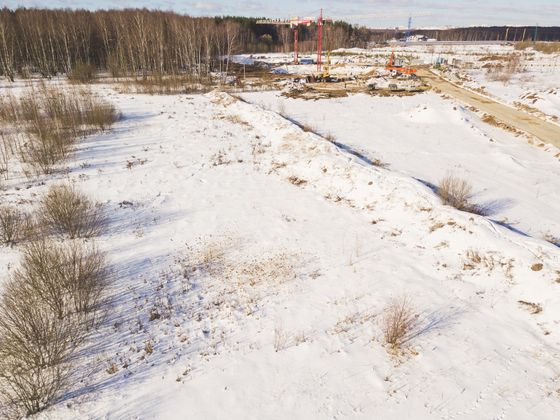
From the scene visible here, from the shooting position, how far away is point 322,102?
32.8 m

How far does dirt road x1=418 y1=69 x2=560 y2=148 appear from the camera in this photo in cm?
2069

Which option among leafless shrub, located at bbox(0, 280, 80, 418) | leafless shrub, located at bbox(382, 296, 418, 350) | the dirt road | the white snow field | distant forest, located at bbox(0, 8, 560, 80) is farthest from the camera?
distant forest, located at bbox(0, 8, 560, 80)

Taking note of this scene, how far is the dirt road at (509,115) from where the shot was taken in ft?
67.9

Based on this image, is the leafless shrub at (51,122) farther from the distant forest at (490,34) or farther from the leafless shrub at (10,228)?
the distant forest at (490,34)

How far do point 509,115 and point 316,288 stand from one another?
2507 cm

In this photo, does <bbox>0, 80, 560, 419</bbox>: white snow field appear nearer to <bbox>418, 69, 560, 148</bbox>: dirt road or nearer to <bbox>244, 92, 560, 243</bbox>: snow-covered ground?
<bbox>244, 92, 560, 243</bbox>: snow-covered ground

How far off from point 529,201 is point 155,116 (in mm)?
24853

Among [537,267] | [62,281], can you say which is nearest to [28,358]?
[62,281]

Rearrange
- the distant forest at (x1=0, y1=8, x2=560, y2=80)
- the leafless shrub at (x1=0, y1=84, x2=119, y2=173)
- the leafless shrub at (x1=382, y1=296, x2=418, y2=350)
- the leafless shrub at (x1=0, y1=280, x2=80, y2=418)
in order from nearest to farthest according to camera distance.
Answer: the leafless shrub at (x1=0, y1=280, x2=80, y2=418), the leafless shrub at (x1=382, y1=296, x2=418, y2=350), the leafless shrub at (x1=0, y1=84, x2=119, y2=173), the distant forest at (x1=0, y1=8, x2=560, y2=80)

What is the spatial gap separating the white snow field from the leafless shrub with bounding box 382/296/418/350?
0.14m

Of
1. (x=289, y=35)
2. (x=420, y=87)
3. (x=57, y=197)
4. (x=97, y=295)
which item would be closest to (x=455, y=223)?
(x=97, y=295)

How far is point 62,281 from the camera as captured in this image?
738 cm

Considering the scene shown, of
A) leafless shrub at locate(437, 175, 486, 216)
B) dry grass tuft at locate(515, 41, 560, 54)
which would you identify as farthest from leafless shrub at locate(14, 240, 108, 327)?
dry grass tuft at locate(515, 41, 560, 54)

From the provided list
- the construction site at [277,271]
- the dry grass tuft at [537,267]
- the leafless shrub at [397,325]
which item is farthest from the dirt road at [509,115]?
the leafless shrub at [397,325]
